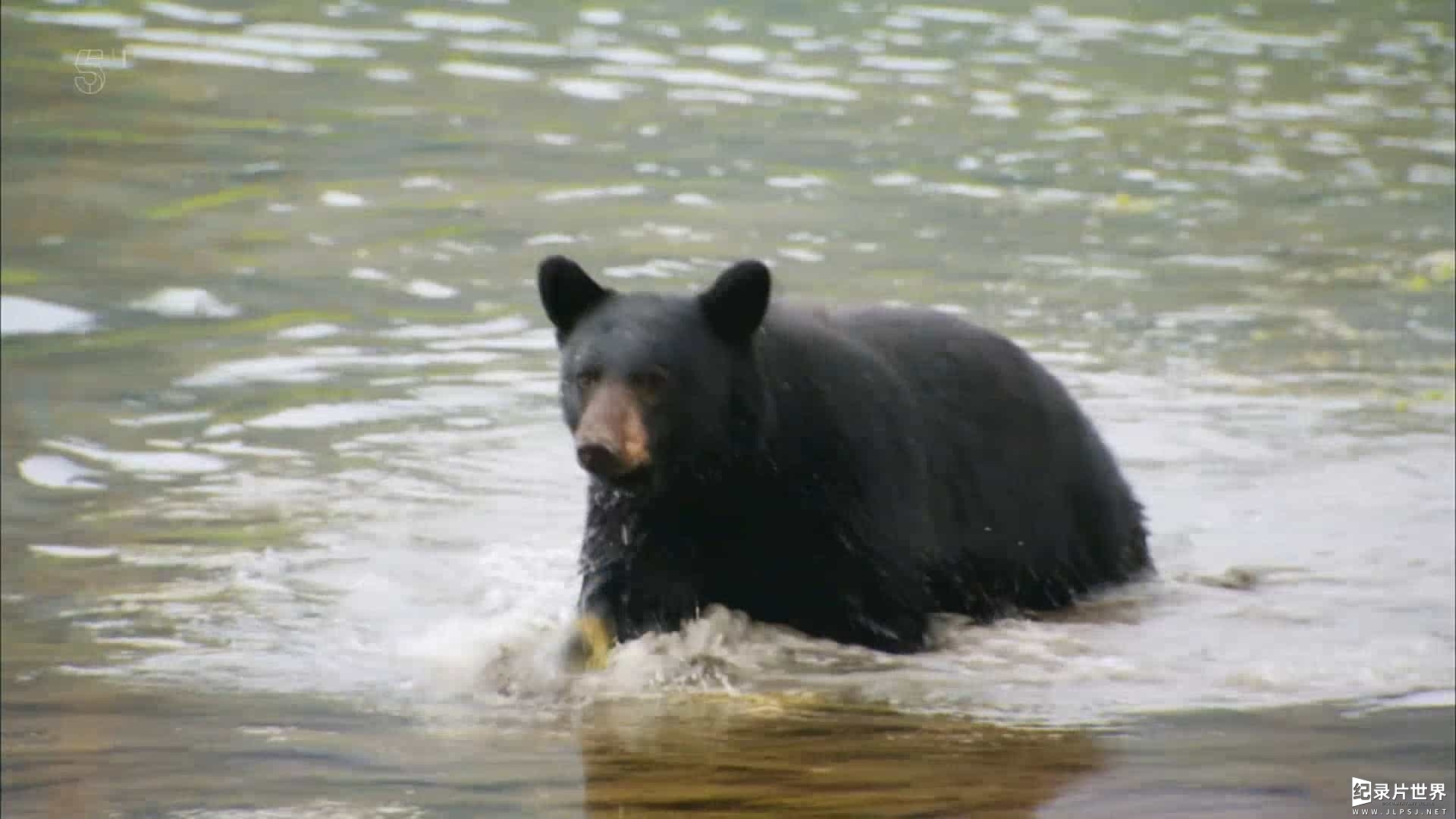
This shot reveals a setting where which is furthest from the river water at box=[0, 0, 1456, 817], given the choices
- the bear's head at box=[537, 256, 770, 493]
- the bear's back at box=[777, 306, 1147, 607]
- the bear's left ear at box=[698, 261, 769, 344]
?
the bear's left ear at box=[698, 261, 769, 344]

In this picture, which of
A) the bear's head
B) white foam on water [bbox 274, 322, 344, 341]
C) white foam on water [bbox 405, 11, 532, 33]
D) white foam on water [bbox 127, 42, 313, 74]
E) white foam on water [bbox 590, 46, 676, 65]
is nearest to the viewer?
the bear's head

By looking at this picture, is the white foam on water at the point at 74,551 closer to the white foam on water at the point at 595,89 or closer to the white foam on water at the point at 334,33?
the white foam on water at the point at 595,89

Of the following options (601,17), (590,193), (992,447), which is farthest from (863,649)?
(601,17)

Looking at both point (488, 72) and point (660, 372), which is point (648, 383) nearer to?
point (660, 372)

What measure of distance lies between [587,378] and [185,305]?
7.50 meters

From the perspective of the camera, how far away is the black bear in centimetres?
676

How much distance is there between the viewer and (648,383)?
667 cm

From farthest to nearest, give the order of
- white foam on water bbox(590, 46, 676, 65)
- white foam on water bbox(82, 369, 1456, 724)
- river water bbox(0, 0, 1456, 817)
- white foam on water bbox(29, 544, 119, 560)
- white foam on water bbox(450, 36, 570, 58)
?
1. white foam on water bbox(450, 36, 570, 58)
2. white foam on water bbox(590, 46, 676, 65)
3. white foam on water bbox(29, 544, 119, 560)
4. white foam on water bbox(82, 369, 1456, 724)
5. river water bbox(0, 0, 1456, 817)

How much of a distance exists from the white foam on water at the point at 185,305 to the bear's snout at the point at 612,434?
7284mm

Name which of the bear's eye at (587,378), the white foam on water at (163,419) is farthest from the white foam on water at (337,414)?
the bear's eye at (587,378)

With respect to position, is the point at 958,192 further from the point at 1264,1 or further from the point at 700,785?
the point at 1264,1

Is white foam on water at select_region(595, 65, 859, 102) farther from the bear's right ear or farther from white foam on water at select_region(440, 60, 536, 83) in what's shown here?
the bear's right ear

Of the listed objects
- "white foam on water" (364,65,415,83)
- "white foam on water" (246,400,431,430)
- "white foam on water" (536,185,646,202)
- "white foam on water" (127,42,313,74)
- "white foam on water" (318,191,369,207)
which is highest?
"white foam on water" (127,42,313,74)

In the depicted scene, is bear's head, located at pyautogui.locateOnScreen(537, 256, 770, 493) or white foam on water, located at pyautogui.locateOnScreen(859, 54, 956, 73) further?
white foam on water, located at pyautogui.locateOnScreen(859, 54, 956, 73)
